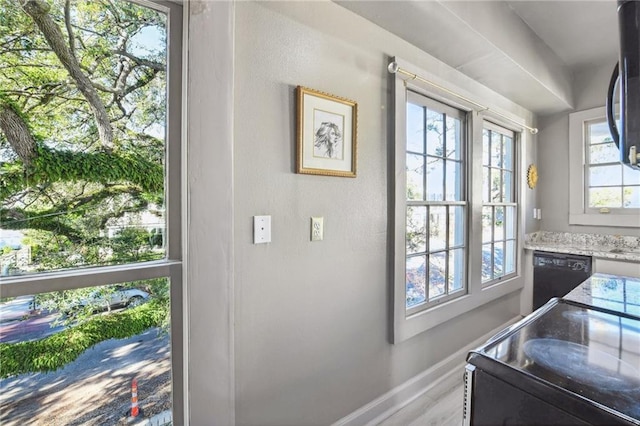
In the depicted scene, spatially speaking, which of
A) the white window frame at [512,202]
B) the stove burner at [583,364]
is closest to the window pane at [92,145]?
the stove burner at [583,364]

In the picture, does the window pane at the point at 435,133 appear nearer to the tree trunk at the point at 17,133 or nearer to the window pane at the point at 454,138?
the window pane at the point at 454,138

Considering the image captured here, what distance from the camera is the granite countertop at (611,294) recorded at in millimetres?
1147

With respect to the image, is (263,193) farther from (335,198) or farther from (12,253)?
(12,253)

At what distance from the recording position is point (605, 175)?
2.95 m

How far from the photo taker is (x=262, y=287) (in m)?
1.25

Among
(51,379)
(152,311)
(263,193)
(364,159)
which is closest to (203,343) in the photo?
(152,311)

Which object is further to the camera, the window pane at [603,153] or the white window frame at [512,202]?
the window pane at [603,153]

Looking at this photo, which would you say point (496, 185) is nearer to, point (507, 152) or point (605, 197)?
point (507, 152)

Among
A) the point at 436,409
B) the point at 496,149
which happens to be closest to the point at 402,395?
the point at 436,409

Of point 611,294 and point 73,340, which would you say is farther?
point 611,294

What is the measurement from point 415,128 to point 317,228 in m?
1.03

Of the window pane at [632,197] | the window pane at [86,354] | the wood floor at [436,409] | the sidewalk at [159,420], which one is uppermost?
the window pane at [632,197]

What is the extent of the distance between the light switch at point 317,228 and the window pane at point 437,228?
3.19 feet

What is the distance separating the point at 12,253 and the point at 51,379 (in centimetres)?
42
